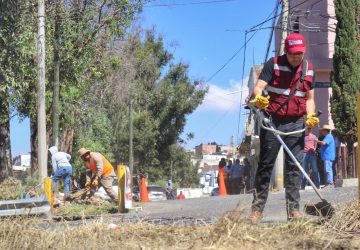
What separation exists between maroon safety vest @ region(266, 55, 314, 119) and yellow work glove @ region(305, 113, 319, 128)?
4.8 inches

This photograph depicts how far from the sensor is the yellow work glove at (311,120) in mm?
5887

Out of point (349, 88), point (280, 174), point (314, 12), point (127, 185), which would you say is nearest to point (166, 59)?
point (314, 12)

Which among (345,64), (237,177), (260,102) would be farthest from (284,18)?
(260,102)

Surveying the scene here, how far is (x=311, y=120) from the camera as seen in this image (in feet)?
19.4

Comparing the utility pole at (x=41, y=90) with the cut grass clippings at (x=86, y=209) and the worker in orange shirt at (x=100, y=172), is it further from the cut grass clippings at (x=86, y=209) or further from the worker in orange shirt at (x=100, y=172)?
the cut grass clippings at (x=86, y=209)

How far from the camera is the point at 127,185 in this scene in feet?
37.3

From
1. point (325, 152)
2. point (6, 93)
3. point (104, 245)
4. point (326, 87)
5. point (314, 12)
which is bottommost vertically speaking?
point (104, 245)

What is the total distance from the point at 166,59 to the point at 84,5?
79.0 feet

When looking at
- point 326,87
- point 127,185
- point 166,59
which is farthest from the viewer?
point 166,59

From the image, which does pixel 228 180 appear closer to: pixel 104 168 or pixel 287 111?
pixel 104 168

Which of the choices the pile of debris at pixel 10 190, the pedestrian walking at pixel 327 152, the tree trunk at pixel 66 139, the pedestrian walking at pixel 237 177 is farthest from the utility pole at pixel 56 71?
the pedestrian walking at pixel 327 152

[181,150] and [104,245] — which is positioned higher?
[181,150]

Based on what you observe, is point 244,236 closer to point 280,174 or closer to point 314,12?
point 280,174

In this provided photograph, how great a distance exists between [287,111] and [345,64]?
16510 mm
